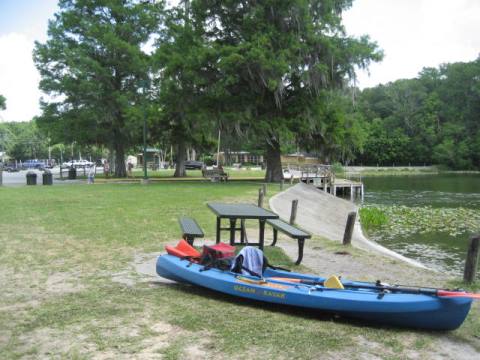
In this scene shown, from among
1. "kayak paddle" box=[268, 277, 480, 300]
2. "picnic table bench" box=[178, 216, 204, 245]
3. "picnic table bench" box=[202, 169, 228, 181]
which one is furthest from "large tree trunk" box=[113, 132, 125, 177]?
"kayak paddle" box=[268, 277, 480, 300]

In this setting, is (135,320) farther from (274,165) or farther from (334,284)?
(274,165)

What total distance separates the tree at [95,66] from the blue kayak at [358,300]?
31.4 meters

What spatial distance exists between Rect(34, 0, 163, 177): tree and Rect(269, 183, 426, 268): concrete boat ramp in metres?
15.5

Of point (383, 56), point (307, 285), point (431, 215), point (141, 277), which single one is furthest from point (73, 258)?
point (383, 56)

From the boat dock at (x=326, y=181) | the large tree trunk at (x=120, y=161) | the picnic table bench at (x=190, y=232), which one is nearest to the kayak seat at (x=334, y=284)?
the picnic table bench at (x=190, y=232)

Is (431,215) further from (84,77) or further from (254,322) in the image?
(84,77)

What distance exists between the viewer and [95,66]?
1452 inches

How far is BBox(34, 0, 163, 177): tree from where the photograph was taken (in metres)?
37.3

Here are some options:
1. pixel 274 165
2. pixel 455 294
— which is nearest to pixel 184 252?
pixel 455 294

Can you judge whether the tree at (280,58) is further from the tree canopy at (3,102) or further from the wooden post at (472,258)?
the tree canopy at (3,102)

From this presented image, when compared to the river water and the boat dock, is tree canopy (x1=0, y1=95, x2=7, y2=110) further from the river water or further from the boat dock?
the river water

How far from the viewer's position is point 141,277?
766 centimetres

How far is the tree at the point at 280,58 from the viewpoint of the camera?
1098 inches

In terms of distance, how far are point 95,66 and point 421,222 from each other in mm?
26231
